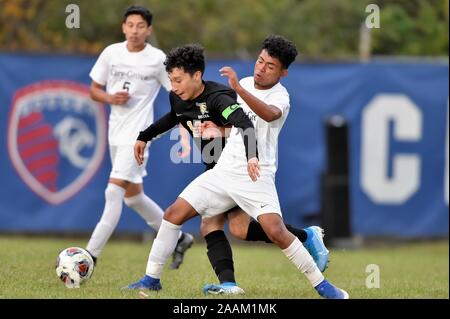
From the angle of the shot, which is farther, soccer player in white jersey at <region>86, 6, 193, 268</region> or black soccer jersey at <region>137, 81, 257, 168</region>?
soccer player in white jersey at <region>86, 6, 193, 268</region>

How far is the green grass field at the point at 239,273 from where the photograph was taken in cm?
805

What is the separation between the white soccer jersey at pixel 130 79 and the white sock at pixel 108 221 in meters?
0.47

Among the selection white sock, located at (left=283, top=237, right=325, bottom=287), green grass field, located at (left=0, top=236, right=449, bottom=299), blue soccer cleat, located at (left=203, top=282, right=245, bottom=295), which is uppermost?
white sock, located at (left=283, top=237, right=325, bottom=287)

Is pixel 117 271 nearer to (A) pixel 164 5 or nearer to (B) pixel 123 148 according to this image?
(B) pixel 123 148

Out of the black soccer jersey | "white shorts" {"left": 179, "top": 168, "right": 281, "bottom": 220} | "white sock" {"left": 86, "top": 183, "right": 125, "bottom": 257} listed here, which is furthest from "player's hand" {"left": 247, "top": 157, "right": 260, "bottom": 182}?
"white sock" {"left": 86, "top": 183, "right": 125, "bottom": 257}

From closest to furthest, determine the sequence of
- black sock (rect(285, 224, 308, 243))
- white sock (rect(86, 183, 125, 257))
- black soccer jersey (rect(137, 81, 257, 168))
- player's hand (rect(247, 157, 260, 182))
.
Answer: player's hand (rect(247, 157, 260, 182)) → black soccer jersey (rect(137, 81, 257, 168)) → black sock (rect(285, 224, 308, 243)) → white sock (rect(86, 183, 125, 257))

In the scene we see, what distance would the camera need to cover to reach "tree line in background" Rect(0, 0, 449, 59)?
1670 centimetres

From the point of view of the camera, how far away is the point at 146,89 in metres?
9.71

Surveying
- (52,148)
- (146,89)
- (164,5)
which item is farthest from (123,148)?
(164,5)

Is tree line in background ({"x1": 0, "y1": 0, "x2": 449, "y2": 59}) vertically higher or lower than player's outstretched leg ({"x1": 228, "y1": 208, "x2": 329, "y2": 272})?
higher

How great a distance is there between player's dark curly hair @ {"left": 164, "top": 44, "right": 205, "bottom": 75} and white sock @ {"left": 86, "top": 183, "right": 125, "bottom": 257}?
6.63ft

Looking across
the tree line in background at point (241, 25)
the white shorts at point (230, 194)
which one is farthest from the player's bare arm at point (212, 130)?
the tree line in background at point (241, 25)

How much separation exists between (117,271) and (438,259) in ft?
17.0

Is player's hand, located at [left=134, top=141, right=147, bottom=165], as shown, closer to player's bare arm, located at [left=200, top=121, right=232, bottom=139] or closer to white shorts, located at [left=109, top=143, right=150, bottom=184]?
player's bare arm, located at [left=200, top=121, right=232, bottom=139]
